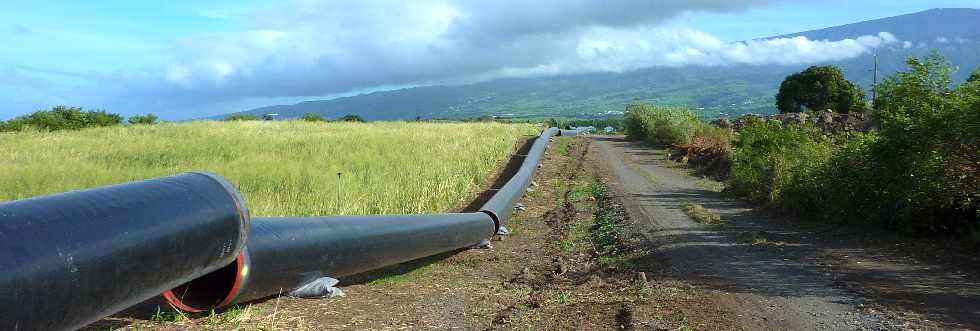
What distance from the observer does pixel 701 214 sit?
11.7 metres

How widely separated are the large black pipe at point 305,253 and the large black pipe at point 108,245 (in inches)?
32.7

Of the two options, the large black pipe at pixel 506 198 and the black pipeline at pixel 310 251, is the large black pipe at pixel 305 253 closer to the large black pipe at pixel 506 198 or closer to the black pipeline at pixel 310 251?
the black pipeline at pixel 310 251

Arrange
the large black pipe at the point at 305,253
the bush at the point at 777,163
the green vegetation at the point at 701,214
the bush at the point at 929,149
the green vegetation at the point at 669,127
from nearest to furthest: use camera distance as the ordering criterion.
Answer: the large black pipe at the point at 305,253
the bush at the point at 929,149
the green vegetation at the point at 701,214
the bush at the point at 777,163
the green vegetation at the point at 669,127

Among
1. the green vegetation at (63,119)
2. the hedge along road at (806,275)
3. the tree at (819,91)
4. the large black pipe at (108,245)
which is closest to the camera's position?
the large black pipe at (108,245)

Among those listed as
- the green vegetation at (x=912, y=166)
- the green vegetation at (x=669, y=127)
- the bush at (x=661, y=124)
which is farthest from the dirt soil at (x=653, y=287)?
the bush at (x=661, y=124)

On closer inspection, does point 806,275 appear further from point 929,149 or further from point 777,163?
point 777,163

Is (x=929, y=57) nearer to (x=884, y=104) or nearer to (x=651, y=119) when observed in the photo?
(x=884, y=104)

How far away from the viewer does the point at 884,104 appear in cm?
939

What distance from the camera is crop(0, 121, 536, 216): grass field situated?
1087 cm

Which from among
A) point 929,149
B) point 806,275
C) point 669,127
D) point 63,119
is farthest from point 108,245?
point 63,119

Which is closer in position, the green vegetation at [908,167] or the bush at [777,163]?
the green vegetation at [908,167]

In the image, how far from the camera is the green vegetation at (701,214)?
11.1m

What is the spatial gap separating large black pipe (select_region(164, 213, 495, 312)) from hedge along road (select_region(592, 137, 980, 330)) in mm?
2631

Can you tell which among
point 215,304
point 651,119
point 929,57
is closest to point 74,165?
point 215,304
